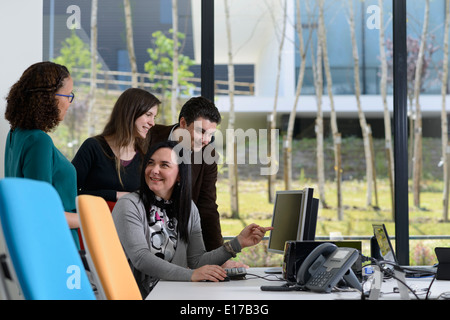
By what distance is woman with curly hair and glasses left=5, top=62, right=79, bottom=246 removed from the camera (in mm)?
2592

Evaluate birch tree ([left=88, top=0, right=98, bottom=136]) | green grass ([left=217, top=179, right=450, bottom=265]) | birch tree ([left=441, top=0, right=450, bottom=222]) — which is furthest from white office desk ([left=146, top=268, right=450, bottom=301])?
birch tree ([left=88, top=0, right=98, bottom=136])

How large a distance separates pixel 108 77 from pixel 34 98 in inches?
72.6

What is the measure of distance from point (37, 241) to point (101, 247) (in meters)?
0.40

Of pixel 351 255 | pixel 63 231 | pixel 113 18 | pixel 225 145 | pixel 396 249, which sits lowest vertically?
pixel 396 249

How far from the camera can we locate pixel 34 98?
2.63 m

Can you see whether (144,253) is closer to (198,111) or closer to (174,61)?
(198,111)

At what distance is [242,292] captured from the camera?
238 centimetres

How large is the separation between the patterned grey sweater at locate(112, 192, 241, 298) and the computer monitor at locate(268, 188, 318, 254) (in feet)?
1.04

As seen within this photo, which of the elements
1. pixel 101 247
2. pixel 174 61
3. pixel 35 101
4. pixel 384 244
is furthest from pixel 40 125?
pixel 174 61

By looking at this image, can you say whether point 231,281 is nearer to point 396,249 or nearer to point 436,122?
point 396,249

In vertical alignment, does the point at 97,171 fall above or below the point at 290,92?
below

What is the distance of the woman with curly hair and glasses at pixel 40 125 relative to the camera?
102 inches
